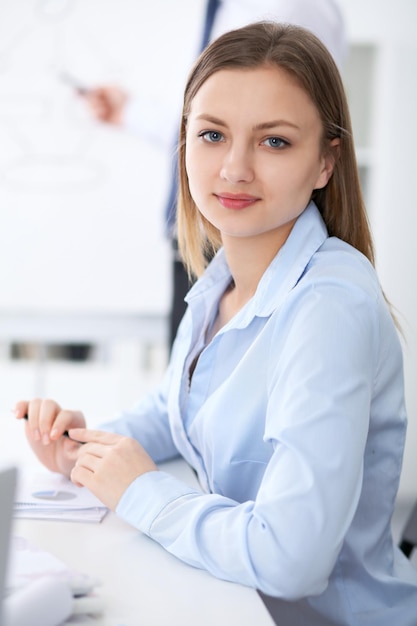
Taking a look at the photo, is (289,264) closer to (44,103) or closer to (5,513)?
(5,513)

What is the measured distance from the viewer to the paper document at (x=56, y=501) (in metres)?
0.85

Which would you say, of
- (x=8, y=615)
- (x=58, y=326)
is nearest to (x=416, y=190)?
(x=58, y=326)

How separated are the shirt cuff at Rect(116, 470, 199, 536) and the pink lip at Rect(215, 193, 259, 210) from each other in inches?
14.1

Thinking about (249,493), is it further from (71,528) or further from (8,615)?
(8,615)

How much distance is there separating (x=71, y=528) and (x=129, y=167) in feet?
6.79

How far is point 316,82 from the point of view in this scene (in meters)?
0.95

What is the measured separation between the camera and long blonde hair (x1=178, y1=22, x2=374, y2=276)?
938mm

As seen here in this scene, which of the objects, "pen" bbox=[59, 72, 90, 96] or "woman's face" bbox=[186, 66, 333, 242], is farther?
"pen" bbox=[59, 72, 90, 96]

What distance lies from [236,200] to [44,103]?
1.97 m

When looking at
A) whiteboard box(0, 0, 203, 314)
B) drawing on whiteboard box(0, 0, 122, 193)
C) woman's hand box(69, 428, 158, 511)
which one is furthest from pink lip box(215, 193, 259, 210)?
drawing on whiteboard box(0, 0, 122, 193)

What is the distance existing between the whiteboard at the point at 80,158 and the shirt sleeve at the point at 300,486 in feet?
6.39

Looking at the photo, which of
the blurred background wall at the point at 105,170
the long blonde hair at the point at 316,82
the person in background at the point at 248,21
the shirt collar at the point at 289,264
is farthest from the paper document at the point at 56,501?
the blurred background wall at the point at 105,170

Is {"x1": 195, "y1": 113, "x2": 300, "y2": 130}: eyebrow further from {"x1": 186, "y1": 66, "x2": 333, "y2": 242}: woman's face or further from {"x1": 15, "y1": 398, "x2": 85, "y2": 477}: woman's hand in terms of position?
{"x1": 15, "y1": 398, "x2": 85, "y2": 477}: woman's hand

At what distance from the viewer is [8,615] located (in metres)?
0.54
